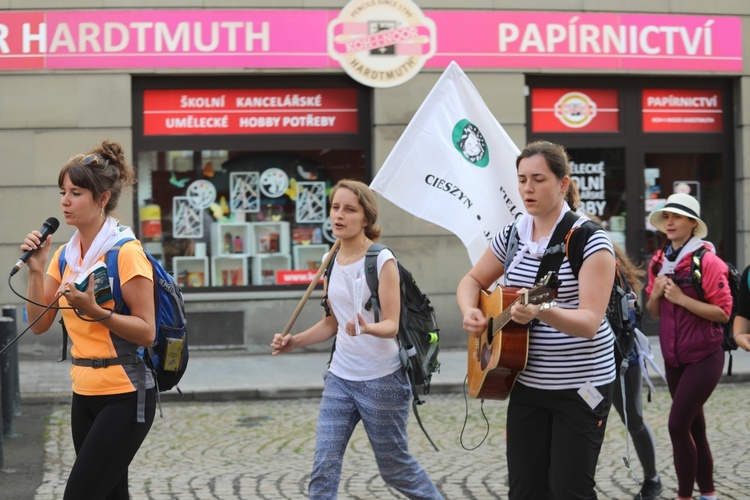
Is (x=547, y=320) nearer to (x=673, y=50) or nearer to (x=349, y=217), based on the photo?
(x=349, y=217)

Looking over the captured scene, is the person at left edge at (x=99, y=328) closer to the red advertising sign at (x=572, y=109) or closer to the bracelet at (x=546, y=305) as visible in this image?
the bracelet at (x=546, y=305)

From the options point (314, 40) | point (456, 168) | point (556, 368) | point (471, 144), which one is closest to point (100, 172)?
point (556, 368)

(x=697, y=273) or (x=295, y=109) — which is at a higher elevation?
(x=295, y=109)

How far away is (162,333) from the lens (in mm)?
4258

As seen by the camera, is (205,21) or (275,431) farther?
(205,21)

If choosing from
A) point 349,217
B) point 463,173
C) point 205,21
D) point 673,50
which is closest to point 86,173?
point 349,217

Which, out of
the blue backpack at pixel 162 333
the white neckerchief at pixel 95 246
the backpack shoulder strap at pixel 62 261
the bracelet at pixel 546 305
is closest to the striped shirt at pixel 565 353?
the bracelet at pixel 546 305

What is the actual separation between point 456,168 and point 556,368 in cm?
225

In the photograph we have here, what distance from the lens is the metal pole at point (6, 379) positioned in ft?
27.4

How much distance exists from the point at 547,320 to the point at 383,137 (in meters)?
9.82

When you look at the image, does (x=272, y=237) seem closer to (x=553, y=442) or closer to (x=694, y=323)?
(x=694, y=323)

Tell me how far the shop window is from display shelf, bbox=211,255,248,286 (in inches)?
0.5

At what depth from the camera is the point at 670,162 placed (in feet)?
47.7

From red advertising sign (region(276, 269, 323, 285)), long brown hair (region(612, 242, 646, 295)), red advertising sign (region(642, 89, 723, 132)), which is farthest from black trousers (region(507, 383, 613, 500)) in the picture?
red advertising sign (region(642, 89, 723, 132))
